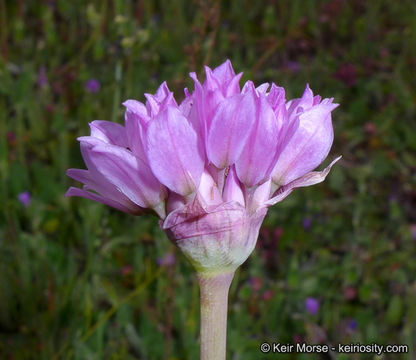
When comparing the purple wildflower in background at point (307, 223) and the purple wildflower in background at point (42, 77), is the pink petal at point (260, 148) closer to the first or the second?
the purple wildflower in background at point (307, 223)

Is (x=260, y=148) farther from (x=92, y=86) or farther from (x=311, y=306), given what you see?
(x=92, y=86)

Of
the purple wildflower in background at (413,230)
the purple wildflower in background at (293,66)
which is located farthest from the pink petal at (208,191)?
the purple wildflower in background at (293,66)

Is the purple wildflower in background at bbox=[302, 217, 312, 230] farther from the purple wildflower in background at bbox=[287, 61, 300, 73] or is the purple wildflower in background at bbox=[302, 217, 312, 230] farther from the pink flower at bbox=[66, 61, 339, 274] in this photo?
the pink flower at bbox=[66, 61, 339, 274]

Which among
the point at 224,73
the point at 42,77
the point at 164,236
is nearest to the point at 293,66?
the point at 42,77

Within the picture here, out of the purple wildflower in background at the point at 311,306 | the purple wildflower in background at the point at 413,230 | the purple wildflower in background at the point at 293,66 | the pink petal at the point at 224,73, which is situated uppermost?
the purple wildflower in background at the point at 293,66

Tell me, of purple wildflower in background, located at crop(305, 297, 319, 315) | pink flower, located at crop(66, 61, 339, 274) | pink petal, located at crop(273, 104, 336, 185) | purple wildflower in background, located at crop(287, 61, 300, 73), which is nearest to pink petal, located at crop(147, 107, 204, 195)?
pink flower, located at crop(66, 61, 339, 274)

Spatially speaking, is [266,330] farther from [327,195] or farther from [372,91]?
[372,91]
